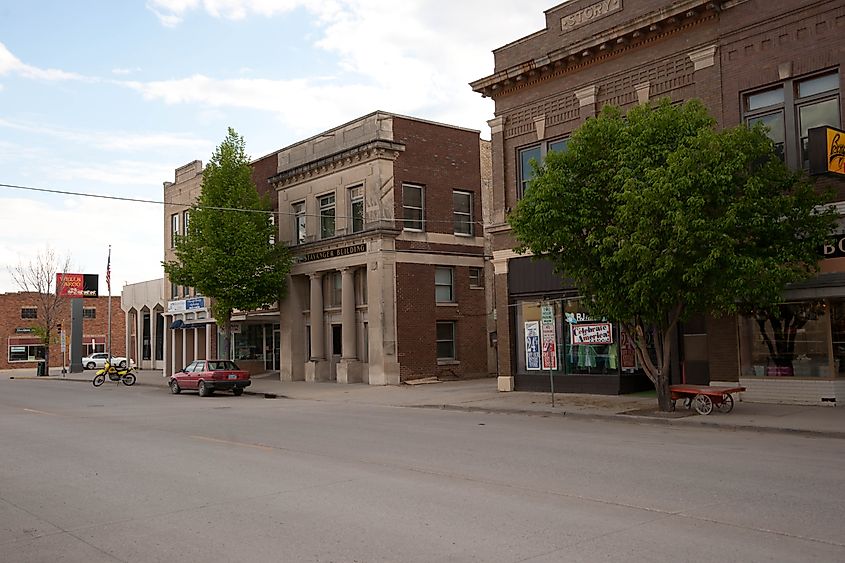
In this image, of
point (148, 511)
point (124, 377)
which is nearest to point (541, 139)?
point (148, 511)

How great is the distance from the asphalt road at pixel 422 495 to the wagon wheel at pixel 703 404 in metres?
1.81

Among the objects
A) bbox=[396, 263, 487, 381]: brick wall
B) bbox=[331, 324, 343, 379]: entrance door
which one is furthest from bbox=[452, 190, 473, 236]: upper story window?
bbox=[331, 324, 343, 379]: entrance door

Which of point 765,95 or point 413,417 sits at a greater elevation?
point 765,95

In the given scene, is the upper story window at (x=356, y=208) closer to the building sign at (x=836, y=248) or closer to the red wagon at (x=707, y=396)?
the red wagon at (x=707, y=396)

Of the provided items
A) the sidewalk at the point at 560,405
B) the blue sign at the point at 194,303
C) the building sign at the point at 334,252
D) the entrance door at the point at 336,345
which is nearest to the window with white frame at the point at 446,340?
the sidewalk at the point at 560,405

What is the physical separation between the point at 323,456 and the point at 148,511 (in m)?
4.17

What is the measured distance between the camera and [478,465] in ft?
36.8

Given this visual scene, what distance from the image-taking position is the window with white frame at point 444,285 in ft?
→ 107

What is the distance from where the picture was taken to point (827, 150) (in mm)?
16500

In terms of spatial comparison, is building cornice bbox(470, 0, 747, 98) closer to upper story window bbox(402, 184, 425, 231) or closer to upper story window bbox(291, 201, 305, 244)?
upper story window bbox(402, 184, 425, 231)

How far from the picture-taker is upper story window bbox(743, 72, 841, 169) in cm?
1841

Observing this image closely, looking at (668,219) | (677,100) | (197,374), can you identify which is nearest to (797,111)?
(677,100)

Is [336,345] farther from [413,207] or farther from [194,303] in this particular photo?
[194,303]

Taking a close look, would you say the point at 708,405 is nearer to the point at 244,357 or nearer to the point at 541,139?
the point at 541,139
